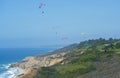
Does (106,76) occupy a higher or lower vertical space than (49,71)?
lower

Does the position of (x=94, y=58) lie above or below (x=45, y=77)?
above

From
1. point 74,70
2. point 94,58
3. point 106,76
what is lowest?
point 106,76

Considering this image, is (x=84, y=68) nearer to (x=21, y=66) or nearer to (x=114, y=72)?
(x=114, y=72)

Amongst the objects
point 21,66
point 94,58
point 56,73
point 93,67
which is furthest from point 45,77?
point 21,66

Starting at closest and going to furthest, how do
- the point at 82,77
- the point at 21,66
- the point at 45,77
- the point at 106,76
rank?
the point at 106,76
the point at 82,77
the point at 45,77
the point at 21,66

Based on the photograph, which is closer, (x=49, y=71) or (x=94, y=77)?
(x=94, y=77)

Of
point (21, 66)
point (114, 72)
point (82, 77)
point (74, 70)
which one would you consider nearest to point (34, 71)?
point (74, 70)

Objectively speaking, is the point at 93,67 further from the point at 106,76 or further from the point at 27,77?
the point at 106,76

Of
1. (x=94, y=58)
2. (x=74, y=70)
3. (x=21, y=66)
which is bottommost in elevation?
(x=74, y=70)

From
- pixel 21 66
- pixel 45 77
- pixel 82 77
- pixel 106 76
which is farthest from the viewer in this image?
pixel 21 66
